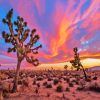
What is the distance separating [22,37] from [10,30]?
1.49 metres

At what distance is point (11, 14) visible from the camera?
22516 millimetres

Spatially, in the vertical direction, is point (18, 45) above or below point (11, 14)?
below

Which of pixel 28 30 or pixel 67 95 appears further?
pixel 28 30

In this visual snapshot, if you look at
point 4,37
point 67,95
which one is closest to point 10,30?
point 4,37

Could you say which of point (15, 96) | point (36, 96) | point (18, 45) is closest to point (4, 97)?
point (15, 96)

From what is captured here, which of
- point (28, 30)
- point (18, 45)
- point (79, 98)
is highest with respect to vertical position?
point (28, 30)

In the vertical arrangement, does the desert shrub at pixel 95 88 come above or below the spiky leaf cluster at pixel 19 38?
below

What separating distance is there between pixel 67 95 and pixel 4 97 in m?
5.38

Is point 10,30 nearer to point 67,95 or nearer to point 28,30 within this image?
point 28,30

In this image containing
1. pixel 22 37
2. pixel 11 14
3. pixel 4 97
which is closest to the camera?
pixel 4 97

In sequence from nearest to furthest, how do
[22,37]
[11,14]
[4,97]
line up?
[4,97] → [11,14] → [22,37]

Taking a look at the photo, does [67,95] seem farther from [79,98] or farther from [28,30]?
[28,30]

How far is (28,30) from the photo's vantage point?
2442cm

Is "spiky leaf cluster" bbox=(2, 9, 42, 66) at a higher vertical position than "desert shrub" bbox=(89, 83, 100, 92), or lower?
higher
